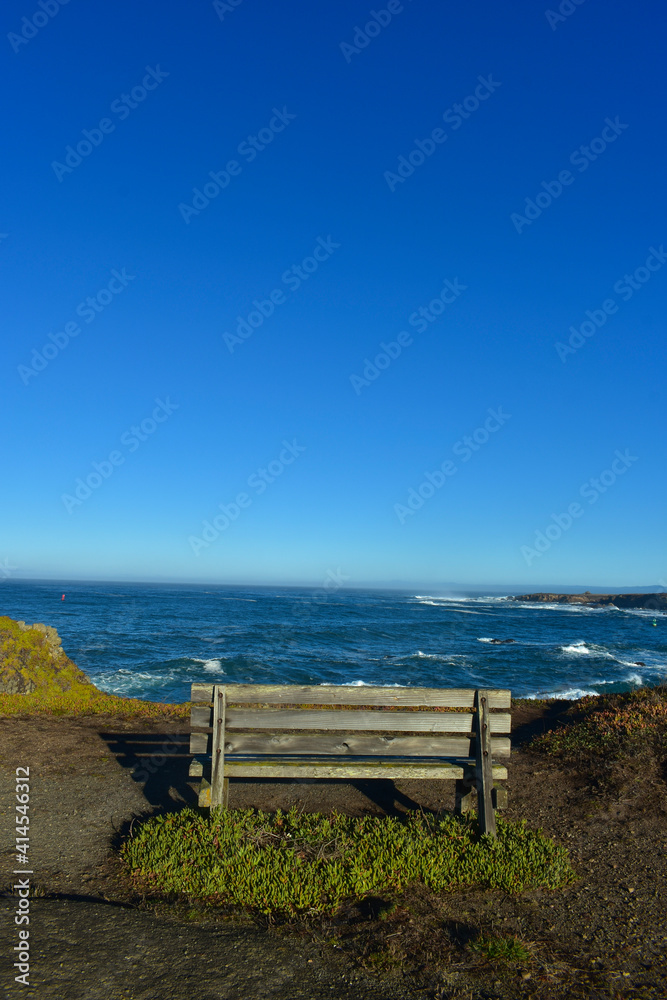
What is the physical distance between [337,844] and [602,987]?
2.37 m

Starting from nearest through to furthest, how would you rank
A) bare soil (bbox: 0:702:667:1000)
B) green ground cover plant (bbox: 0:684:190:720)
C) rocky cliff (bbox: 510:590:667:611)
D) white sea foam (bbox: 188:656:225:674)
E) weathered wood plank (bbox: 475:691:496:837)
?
bare soil (bbox: 0:702:667:1000) < weathered wood plank (bbox: 475:691:496:837) < green ground cover plant (bbox: 0:684:190:720) < white sea foam (bbox: 188:656:225:674) < rocky cliff (bbox: 510:590:667:611)

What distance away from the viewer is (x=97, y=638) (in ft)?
119

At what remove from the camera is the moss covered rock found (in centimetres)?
1276

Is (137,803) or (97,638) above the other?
→ (137,803)

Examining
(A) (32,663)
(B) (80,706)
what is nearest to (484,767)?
(B) (80,706)

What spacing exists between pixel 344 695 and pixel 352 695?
88 mm

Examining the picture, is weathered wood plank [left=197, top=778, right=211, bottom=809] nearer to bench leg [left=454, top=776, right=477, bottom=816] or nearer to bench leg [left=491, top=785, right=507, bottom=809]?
bench leg [left=454, top=776, right=477, bottom=816]

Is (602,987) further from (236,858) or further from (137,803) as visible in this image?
(137,803)

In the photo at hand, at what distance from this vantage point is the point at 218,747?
600 centimetres

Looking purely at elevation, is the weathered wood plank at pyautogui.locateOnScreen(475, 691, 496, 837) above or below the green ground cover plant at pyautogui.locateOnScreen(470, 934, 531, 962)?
above

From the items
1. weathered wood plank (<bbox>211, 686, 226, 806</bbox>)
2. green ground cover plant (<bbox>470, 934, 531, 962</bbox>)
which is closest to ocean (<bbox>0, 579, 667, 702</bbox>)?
weathered wood plank (<bbox>211, 686, 226, 806</bbox>)

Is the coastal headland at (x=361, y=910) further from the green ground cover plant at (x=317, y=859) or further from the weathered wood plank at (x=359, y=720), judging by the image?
the weathered wood plank at (x=359, y=720)

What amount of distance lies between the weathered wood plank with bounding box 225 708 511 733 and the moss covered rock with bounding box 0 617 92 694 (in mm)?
8748

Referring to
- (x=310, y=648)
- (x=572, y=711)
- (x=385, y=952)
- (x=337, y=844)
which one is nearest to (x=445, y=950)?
(x=385, y=952)
